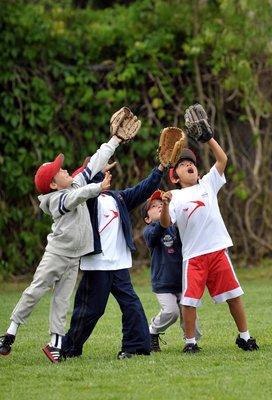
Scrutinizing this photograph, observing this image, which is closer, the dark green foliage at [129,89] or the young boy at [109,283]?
the young boy at [109,283]

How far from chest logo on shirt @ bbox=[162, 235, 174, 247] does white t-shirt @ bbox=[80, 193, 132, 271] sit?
0.51 meters

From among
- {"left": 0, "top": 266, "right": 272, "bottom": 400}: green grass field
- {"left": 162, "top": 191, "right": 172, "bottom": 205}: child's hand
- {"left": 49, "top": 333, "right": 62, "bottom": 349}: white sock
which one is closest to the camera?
{"left": 0, "top": 266, "right": 272, "bottom": 400}: green grass field

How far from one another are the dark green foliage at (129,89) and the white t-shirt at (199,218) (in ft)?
26.0

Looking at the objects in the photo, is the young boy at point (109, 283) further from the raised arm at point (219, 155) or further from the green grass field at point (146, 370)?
the raised arm at point (219, 155)

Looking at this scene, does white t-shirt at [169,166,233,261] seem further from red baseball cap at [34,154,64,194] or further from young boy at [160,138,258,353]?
red baseball cap at [34,154,64,194]

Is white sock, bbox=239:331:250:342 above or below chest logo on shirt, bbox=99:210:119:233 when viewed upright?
below

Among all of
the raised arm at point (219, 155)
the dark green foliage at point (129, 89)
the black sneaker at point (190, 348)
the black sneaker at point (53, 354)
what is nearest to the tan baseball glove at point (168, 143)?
the raised arm at point (219, 155)

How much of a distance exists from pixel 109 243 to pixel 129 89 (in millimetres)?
8789

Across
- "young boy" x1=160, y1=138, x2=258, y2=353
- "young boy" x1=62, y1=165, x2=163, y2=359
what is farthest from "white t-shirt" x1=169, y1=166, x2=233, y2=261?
"young boy" x1=62, y1=165, x2=163, y2=359

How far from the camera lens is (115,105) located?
16766 mm

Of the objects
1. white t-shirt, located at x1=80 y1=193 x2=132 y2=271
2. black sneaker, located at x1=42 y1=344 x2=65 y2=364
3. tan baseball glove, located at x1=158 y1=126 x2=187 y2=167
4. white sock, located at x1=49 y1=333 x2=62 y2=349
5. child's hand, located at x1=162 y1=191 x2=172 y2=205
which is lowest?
black sneaker, located at x1=42 y1=344 x2=65 y2=364

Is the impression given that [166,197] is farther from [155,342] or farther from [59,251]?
[155,342]

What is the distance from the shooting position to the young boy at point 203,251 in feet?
27.3

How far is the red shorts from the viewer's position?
8.30 m
